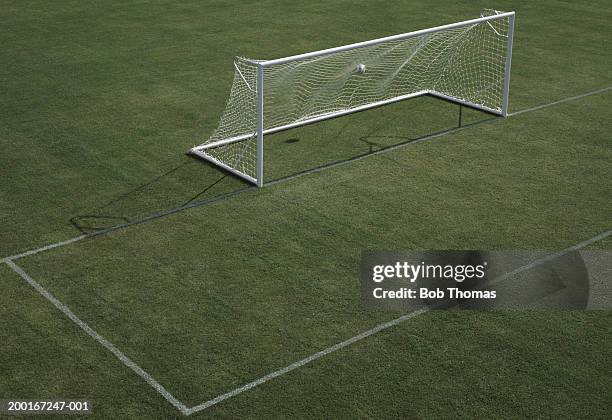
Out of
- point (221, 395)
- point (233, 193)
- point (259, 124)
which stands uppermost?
point (259, 124)

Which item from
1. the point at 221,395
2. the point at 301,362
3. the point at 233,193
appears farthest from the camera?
the point at 233,193

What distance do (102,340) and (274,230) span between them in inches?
98.0

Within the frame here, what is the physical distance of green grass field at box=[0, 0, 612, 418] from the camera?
6871 millimetres

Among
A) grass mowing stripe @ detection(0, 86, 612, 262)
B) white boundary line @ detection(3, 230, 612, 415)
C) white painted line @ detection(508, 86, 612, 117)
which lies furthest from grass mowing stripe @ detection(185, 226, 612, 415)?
white painted line @ detection(508, 86, 612, 117)

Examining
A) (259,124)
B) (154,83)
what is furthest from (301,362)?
(154,83)

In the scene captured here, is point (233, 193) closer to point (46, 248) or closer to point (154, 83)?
point (46, 248)

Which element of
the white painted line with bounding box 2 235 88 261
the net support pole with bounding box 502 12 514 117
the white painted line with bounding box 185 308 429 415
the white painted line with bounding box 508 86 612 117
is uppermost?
the net support pole with bounding box 502 12 514 117

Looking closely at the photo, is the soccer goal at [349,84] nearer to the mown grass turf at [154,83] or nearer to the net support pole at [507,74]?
the net support pole at [507,74]

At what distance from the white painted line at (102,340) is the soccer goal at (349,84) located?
306 cm

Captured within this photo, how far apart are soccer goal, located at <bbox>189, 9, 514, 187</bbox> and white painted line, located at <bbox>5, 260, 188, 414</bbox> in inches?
121

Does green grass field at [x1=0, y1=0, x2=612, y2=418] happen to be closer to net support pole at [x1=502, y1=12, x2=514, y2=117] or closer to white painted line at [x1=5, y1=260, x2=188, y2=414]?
white painted line at [x1=5, y1=260, x2=188, y2=414]

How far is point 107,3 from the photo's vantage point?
63.3ft

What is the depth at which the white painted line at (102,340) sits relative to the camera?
6697 millimetres

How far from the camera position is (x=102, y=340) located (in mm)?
7391
